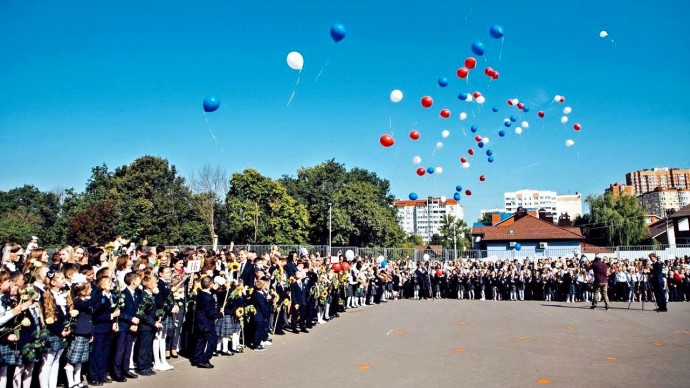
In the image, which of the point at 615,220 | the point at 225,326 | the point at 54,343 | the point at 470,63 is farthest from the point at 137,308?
the point at 615,220

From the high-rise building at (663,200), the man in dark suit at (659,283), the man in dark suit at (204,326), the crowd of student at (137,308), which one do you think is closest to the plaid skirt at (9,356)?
the crowd of student at (137,308)

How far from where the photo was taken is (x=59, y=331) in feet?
21.0

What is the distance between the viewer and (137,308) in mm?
7543

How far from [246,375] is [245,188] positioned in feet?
150

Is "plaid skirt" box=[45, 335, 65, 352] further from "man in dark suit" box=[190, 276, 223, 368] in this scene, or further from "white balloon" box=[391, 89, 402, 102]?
"white balloon" box=[391, 89, 402, 102]

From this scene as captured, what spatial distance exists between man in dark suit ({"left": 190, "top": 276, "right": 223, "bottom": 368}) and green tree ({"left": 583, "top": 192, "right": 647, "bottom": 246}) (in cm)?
6460

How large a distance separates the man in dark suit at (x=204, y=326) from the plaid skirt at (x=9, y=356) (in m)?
2.84

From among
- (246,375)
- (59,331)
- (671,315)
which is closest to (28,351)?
(59,331)

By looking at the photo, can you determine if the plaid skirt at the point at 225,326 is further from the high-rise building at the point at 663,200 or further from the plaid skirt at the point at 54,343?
the high-rise building at the point at 663,200

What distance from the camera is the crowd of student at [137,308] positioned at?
6.18 meters

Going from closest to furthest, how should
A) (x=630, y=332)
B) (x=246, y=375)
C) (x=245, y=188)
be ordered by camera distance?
(x=246, y=375) → (x=630, y=332) → (x=245, y=188)

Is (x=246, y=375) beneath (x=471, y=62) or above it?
beneath

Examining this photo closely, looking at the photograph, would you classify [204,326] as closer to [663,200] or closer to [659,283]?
[659,283]

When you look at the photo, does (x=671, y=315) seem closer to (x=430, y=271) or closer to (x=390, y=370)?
(x=430, y=271)
